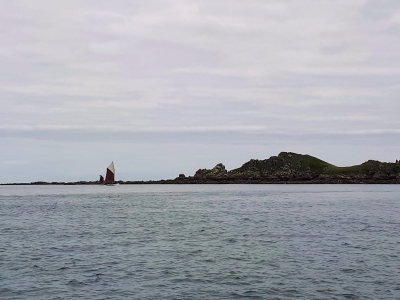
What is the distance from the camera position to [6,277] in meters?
27.3

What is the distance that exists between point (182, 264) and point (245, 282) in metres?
6.28

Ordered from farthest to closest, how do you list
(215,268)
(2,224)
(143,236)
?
(2,224) < (143,236) < (215,268)

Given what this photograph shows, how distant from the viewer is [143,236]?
149ft

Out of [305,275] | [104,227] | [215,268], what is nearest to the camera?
[305,275]

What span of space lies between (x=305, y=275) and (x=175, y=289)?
7.97m

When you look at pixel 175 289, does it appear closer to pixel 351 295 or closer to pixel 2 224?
pixel 351 295

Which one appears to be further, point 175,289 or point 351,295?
point 175,289

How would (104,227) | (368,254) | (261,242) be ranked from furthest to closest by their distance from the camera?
(104,227) < (261,242) < (368,254)

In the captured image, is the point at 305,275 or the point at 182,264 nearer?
the point at 305,275

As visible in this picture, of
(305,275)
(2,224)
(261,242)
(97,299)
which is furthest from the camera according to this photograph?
(2,224)

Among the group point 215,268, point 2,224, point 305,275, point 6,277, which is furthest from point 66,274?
point 2,224

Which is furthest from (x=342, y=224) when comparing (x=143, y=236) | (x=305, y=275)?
(x=305, y=275)

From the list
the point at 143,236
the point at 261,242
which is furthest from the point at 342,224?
the point at 143,236

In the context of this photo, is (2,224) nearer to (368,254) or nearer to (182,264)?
(182,264)
